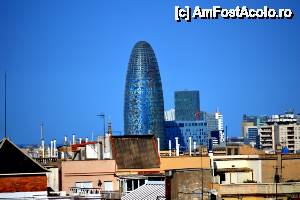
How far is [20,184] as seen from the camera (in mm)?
40719

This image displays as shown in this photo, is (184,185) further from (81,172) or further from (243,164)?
(243,164)

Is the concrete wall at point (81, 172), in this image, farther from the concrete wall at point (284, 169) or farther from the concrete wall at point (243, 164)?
the concrete wall at point (284, 169)

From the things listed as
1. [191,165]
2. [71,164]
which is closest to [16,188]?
[71,164]

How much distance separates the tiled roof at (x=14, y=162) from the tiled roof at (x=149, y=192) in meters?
4.61

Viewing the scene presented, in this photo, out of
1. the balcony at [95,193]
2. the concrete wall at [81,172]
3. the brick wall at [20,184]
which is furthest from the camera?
the concrete wall at [81,172]

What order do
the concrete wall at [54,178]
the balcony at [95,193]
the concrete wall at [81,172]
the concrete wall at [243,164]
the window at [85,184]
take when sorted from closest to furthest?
the balcony at [95,193]
the concrete wall at [54,178]
the window at [85,184]
the concrete wall at [81,172]
the concrete wall at [243,164]

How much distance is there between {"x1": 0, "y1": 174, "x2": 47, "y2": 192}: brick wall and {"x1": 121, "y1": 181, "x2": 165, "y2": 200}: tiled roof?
4.72 m

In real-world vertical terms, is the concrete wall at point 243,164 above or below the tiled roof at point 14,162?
below

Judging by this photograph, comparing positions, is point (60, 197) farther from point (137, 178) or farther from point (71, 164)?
point (71, 164)

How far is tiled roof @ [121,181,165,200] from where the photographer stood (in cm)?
4241

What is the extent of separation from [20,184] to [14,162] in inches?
52.6

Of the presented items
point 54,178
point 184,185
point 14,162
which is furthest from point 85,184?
point 184,185

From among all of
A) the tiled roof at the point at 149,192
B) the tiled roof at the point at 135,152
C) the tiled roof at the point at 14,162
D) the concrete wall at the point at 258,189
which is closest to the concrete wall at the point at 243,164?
the tiled roof at the point at 135,152

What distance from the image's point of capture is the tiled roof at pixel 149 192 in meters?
42.4
